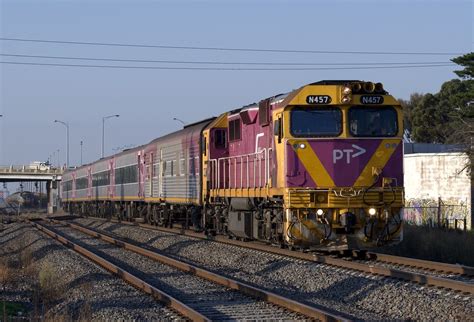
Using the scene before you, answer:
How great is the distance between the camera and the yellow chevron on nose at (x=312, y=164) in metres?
17.0

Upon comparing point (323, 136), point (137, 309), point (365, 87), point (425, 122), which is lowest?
point (137, 309)

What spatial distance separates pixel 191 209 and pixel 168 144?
4677mm

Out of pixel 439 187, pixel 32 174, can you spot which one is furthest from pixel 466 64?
pixel 32 174

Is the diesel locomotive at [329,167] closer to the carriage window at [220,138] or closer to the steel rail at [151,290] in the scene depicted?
the steel rail at [151,290]

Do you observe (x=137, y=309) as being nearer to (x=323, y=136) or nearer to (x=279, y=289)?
(x=279, y=289)

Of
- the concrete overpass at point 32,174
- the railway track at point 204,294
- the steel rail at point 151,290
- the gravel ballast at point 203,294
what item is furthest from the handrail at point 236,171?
the concrete overpass at point 32,174

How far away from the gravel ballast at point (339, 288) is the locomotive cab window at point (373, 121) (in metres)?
3.22

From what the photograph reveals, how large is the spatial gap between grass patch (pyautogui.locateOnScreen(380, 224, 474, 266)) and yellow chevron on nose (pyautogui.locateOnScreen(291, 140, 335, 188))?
4345 mm

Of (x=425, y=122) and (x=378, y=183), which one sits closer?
(x=378, y=183)

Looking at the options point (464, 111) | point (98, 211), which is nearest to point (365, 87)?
point (464, 111)

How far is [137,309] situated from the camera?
12062 mm

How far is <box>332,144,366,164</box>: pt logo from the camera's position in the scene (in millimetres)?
17125

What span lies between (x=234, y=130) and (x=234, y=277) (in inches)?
301

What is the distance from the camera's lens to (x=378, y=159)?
17.2m
